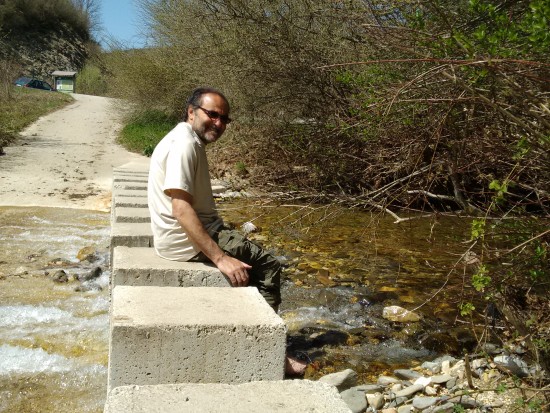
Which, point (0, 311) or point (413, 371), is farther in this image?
point (0, 311)

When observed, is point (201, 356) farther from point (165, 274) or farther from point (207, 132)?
point (207, 132)

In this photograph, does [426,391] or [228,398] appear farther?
[426,391]

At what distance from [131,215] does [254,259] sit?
1.91 metres

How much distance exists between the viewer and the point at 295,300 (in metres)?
5.46

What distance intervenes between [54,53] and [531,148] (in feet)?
187

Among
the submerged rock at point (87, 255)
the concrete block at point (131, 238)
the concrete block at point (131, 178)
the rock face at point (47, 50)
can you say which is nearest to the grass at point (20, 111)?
the concrete block at point (131, 178)

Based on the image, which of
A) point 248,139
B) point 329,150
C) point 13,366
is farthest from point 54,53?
point 13,366

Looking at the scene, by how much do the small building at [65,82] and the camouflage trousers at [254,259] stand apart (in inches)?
1846

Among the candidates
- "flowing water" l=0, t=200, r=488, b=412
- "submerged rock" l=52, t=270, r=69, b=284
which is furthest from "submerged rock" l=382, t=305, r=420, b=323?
"submerged rock" l=52, t=270, r=69, b=284

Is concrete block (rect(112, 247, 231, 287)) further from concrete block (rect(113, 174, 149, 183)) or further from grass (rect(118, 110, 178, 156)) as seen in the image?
grass (rect(118, 110, 178, 156))

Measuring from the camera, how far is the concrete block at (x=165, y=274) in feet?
11.6

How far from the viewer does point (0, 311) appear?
4.92m

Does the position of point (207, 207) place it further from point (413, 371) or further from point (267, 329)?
point (413, 371)

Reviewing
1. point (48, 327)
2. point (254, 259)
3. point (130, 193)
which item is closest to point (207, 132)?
point (254, 259)
